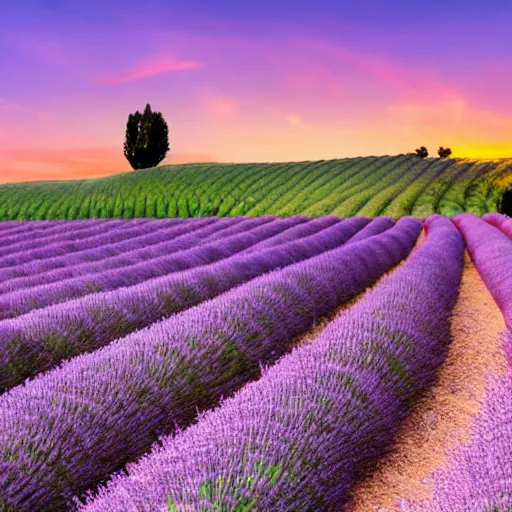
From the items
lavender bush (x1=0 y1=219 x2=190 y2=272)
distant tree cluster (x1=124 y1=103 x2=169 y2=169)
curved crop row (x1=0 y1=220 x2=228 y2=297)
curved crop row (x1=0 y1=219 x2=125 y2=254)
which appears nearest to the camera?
curved crop row (x1=0 y1=220 x2=228 y2=297)

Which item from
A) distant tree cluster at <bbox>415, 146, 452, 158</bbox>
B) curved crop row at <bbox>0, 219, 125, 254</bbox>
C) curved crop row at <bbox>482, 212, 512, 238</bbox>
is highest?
distant tree cluster at <bbox>415, 146, 452, 158</bbox>

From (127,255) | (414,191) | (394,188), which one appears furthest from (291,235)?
(394,188)

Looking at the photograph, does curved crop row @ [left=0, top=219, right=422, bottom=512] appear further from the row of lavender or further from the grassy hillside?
the grassy hillside

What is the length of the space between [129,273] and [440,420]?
469 centimetres

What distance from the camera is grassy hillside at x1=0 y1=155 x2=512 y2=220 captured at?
21781 millimetres

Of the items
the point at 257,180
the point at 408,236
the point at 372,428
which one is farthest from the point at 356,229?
the point at 257,180

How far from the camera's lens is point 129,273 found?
23.7ft

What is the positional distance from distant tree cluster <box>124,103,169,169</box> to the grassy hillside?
1106 centimetres

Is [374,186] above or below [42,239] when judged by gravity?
above

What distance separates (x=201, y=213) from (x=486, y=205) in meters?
11.1

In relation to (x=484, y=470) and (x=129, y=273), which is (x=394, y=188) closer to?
(x=129, y=273)

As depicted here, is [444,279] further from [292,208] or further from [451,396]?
[292,208]

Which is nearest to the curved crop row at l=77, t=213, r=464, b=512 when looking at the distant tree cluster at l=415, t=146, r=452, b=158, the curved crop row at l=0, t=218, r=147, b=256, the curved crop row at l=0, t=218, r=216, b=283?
the curved crop row at l=0, t=218, r=216, b=283

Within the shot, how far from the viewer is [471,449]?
2.29 m
